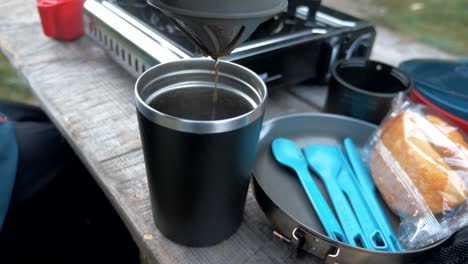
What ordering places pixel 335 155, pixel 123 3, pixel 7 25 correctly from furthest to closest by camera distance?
1. pixel 7 25
2. pixel 123 3
3. pixel 335 155

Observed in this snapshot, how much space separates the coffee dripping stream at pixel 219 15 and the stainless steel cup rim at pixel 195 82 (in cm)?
8

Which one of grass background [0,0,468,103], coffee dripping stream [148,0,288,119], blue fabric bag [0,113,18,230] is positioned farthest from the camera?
grass background [0,0,468,103]

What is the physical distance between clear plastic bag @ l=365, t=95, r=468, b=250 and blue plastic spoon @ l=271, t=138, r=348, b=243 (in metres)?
0.09

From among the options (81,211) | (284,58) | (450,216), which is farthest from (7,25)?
(450,216)

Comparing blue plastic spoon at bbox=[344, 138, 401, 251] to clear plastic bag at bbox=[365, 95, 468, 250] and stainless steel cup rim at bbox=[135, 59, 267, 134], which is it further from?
stainless steel cup rim at bbox=[135, 59, 267, 134]

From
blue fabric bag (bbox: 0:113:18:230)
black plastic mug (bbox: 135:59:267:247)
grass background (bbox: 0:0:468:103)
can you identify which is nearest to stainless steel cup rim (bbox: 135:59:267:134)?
black plastic mug (bbox: 135:59:267:247)

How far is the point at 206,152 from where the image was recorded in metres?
0.42

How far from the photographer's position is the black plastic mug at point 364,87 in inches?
26.6

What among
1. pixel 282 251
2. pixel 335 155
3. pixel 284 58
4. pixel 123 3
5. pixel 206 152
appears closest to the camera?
pixel 206 152

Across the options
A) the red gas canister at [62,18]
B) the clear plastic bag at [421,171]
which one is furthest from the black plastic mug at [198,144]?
the red gas canister at [62,18]

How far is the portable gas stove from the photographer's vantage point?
0.71m

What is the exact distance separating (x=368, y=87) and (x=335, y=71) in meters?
0.12

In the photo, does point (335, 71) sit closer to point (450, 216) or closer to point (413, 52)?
point (450, 216)

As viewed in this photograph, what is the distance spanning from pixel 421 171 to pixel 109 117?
0.56 meters
